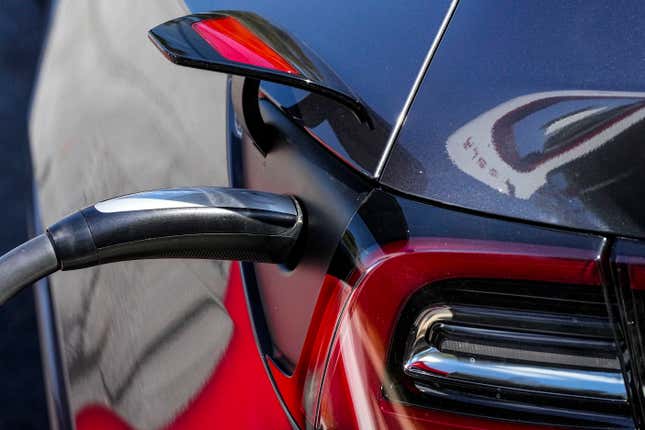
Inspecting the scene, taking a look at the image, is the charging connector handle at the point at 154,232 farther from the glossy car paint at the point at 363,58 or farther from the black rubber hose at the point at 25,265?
the glossy car paint at the point at 363,58

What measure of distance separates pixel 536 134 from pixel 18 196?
257cm

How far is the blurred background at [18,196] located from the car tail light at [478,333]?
159 cm

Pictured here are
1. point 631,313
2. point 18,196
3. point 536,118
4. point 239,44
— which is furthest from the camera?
point 18,196

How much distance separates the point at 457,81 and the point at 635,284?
33 centimetres

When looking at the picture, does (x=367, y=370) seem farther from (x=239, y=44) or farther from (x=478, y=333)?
(x=239, y=44)

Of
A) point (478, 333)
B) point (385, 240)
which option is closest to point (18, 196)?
point (385, 240)

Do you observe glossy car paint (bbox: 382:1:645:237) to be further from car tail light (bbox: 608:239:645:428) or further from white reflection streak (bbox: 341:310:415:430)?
white reflection streak (bbox: 341:310:415:430)

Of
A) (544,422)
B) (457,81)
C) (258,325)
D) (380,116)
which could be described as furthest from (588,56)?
(258,325)

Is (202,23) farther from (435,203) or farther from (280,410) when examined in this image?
(280,410)

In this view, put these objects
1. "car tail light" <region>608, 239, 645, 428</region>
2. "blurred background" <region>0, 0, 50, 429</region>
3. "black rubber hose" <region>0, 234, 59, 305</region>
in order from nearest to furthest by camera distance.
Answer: "car tail light" <region>608, 239, 645, 428</region>
"black rubber hose" <region>0, 234, 59, 305</region>
"blurred background" <region>0, 0, 50, 429</region>

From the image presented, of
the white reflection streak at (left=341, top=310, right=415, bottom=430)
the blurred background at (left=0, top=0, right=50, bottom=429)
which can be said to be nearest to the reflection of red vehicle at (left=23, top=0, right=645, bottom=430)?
the white reflection streak at (left=341, top=310, right=415, bottom=430)

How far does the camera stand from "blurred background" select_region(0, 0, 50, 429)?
2.63m

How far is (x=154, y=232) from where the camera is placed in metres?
1.10

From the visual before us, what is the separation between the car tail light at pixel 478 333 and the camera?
38.4 inches
